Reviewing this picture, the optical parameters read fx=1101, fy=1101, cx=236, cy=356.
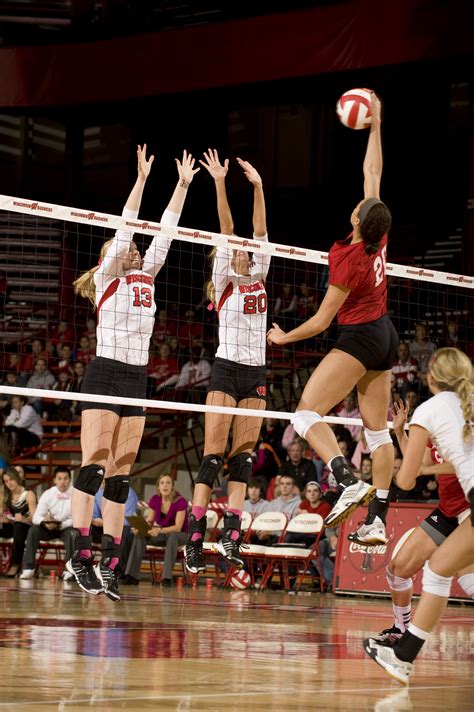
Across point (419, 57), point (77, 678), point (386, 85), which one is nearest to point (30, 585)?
point (77, 678)

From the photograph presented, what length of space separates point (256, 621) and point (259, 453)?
7.62m

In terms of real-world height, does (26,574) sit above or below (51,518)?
below

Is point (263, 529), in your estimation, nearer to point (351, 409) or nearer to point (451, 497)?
point (351, 409)

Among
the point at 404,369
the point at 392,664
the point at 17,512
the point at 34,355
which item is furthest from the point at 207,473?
the point at 34,355

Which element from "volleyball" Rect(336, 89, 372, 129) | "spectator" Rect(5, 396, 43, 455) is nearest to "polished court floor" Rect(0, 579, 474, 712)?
"volleyball" Rect(336, 89, 372, 129)

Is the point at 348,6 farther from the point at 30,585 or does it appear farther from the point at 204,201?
the point at 30,585

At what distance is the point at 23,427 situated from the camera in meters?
19.7

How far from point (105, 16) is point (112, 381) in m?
16.4

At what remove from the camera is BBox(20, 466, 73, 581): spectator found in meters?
15.5

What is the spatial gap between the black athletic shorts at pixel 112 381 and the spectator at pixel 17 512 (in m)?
7.89

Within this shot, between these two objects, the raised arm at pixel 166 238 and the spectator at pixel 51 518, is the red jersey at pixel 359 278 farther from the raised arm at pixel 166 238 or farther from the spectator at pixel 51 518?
the spectator at pixel 51 518

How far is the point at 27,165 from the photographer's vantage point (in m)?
29.1

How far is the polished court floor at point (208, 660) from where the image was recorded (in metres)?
5.01

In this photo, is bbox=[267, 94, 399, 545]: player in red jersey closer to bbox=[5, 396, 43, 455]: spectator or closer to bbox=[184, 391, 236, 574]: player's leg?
bbox=[184, 391, 236, 574]: player's leg
